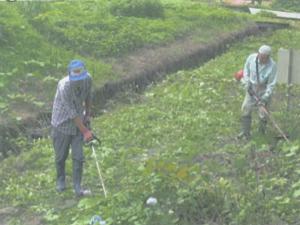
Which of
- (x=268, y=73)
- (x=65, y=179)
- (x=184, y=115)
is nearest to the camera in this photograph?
(x=65, y=179)

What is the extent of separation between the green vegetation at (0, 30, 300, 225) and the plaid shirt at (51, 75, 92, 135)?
986mm

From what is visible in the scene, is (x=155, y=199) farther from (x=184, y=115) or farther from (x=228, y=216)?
(x=184, y=115)

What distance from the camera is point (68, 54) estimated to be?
56.3ft

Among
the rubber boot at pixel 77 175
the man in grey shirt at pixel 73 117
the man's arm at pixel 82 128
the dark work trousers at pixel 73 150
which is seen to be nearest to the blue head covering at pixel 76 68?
the man in grey shirt at pixel 73 117

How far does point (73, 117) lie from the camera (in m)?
9.21

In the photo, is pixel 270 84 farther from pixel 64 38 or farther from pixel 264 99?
pixel 64 38

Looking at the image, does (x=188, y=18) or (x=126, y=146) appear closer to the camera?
(x=126, y=146)

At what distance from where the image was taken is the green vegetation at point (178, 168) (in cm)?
763

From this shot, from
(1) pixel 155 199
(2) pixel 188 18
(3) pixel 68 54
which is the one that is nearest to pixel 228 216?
(1) pixel 155 199

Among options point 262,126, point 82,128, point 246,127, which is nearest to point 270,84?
point 262,126

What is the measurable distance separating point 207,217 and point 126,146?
4.34m

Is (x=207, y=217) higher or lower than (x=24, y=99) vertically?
higher

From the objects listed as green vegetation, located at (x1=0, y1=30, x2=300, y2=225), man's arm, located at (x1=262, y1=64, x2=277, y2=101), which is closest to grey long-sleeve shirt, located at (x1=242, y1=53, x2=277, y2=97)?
man's arm, located at (x1=262, y1=64, x2=277, y2=101)

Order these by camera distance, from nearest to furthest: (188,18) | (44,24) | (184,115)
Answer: (184,115), (44,24), (188,18)
